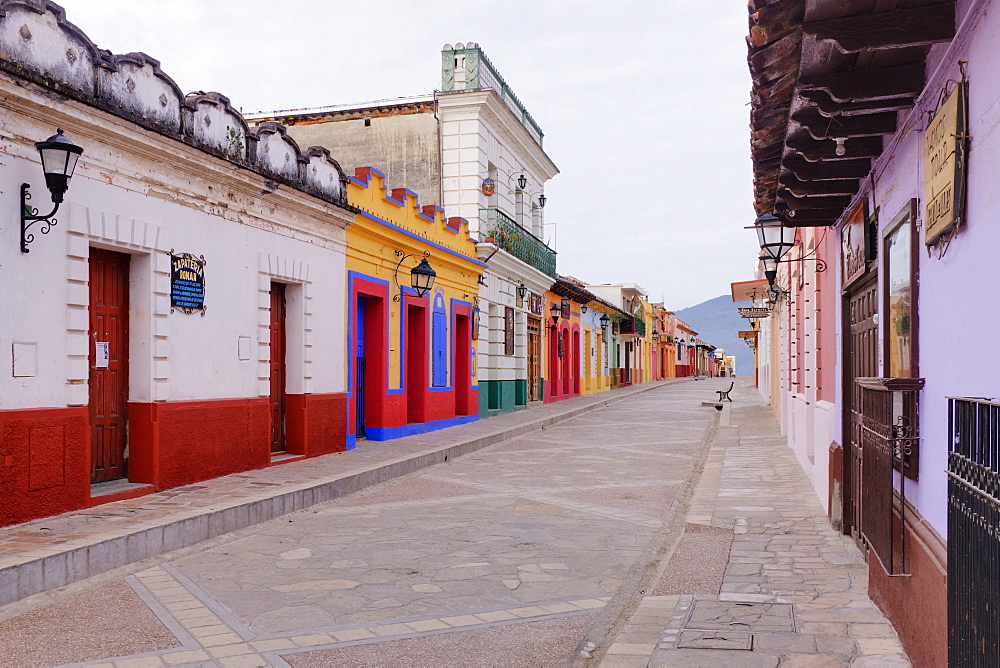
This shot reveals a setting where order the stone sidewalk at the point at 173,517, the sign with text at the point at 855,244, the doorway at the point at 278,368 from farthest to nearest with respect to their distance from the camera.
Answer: the doorway at the point at 278,368 < the sign with text at the point at 855,244 < the stone sidewalk at the point at 173,517

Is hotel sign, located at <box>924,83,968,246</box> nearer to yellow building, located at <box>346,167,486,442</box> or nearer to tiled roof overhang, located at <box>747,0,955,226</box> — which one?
tiled roof overhang, located at <box>747,0,955,226</box>

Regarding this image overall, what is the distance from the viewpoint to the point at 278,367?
37.7 feet

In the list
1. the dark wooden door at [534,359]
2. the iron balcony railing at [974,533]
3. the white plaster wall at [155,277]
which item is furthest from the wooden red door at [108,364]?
the dark wooden door at [534,359]

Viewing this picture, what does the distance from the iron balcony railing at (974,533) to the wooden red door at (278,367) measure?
956 centimetres

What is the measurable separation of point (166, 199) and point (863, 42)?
713 cm

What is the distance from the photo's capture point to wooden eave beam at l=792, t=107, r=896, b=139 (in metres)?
4.74

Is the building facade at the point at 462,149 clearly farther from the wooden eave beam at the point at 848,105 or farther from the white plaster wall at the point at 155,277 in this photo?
the wooden eave beam at the point at 848,105

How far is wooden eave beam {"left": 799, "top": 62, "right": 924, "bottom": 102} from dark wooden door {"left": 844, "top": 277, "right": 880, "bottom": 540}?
1840 mm

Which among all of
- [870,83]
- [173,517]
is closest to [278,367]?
[173,517]

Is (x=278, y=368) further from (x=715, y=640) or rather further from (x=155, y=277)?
(x=715, y=640)

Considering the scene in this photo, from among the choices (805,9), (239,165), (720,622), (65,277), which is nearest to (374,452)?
(239,165)

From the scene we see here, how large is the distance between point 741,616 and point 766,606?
274 millimetres

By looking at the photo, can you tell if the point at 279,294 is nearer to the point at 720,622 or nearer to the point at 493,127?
the point at 720,622

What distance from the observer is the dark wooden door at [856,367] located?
566 cm
